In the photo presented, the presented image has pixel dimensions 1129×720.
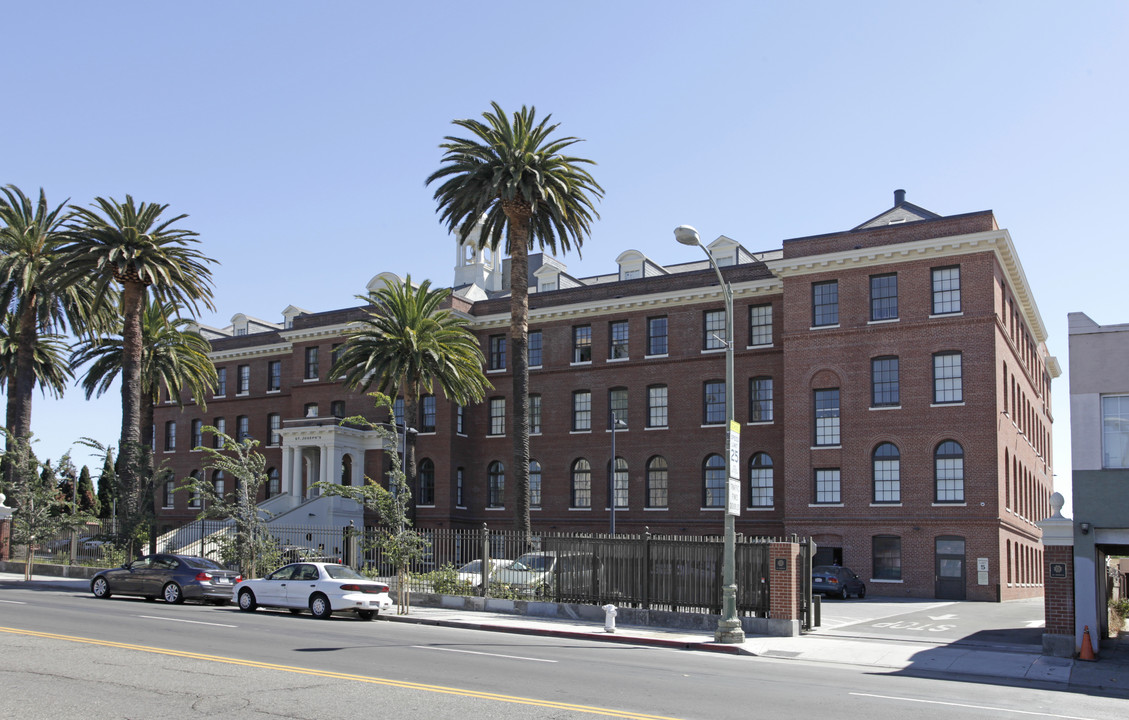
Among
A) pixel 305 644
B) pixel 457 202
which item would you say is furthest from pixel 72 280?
pixel 305 644

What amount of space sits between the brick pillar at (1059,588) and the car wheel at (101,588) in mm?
24894

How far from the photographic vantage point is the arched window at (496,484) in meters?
56.8

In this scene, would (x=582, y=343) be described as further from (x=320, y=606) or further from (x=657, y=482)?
(x=320, y=606)

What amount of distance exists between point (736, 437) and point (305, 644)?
10002mm

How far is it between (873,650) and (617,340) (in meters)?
33.8

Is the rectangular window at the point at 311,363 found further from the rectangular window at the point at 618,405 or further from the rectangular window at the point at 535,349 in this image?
the rectangular window at the point at 618,405

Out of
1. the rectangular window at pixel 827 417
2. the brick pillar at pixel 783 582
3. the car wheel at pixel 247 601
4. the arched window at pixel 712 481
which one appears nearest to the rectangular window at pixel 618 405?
the arched window at pixel 712 481

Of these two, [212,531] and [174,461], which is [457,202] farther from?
[174,461]

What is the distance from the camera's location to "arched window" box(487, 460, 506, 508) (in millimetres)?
56781

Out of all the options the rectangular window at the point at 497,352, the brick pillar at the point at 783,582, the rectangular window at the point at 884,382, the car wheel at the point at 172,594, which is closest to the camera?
the brick pillar at the point at 783,582

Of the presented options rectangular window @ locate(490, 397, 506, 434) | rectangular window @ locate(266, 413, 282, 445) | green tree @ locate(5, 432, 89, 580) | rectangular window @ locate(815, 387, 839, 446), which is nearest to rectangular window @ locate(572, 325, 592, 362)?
rectangular window @ locate(490, 397, 506, 434)

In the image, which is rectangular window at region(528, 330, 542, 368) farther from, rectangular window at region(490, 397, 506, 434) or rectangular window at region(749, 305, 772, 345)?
rectangular window at region(749, 305, 772, 345)

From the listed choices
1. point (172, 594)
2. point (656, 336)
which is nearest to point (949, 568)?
point (656, 336)

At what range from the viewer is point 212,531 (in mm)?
42250
